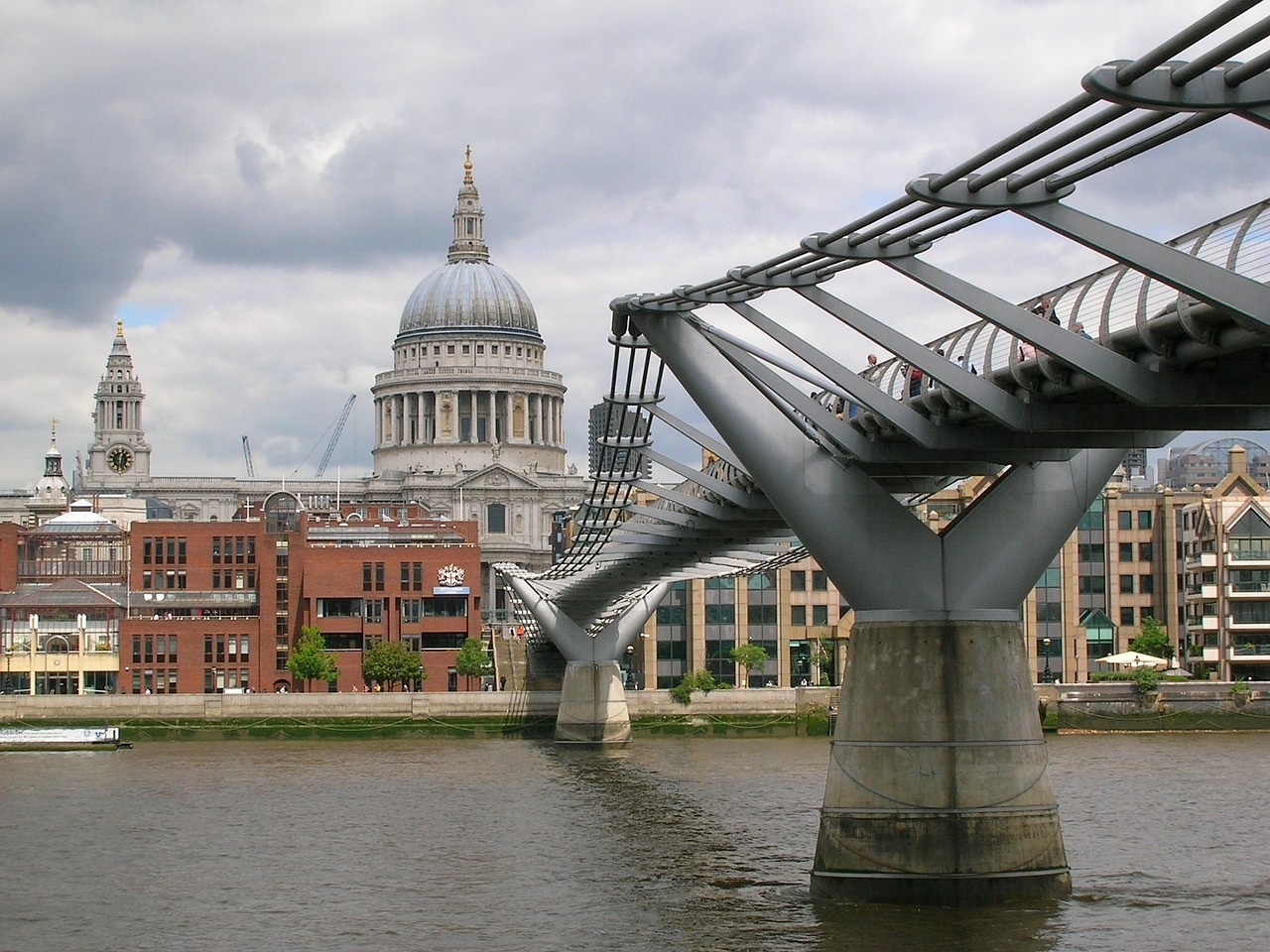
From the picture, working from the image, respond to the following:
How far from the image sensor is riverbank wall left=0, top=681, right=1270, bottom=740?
278ft

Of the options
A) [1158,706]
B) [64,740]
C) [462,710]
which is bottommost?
[64,740]

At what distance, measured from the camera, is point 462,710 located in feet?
299

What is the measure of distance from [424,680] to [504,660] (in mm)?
11073

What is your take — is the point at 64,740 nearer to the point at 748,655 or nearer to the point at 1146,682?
the point at 748,655

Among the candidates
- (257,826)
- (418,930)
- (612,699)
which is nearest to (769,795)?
(257,826)

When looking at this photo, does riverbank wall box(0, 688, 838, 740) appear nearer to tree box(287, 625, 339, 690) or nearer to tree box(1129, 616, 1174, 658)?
tree box(287, 625, 339, 690)

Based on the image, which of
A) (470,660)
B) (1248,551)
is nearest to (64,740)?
(470,660)

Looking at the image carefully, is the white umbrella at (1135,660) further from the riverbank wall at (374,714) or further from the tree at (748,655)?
the tree at (748,655)

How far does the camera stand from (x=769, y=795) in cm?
5450

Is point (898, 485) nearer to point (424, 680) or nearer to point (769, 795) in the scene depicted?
point (769, 795)

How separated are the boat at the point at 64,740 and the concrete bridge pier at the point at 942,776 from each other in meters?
52.7

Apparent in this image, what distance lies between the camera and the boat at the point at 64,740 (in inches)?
3179

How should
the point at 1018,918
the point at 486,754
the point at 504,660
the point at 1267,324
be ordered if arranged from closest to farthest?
the point at 1267,324 → the point at 1018,918 → the point at 486,754 → the point at 504,660

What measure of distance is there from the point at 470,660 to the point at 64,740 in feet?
85.1
